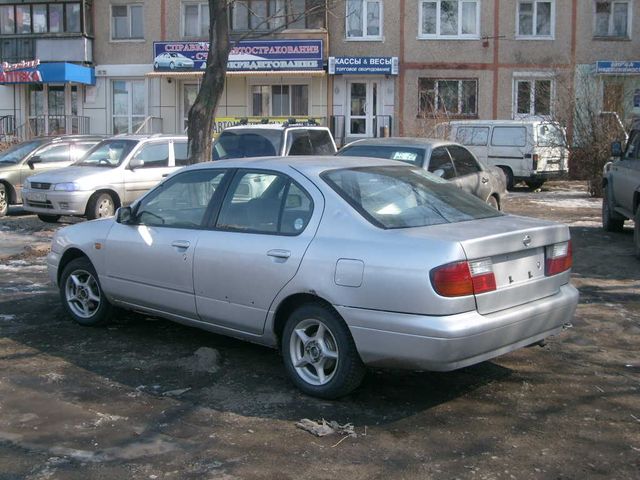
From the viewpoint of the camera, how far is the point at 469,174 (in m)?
12.3

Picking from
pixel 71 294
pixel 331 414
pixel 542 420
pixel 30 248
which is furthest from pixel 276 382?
pixel 30 248

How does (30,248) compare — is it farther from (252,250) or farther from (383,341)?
(383,341)

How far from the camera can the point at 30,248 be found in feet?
37.5

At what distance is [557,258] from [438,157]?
21.0 feet

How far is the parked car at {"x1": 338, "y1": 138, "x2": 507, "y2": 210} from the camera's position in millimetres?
11469

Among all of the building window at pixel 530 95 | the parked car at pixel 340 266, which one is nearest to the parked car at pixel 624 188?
the parked car at pixel 340 266

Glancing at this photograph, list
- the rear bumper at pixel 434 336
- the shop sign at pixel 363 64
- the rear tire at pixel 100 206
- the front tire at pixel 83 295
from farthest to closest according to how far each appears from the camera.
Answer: the shop sign at pixel 363 64 → the rear tire at pixel 100 206 → the front tire at pixel 83 295 → the rear bumper at pixel 434 336

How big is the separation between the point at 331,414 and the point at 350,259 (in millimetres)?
964

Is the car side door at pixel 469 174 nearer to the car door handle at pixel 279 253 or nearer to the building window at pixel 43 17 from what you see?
the car door handle at pixel 279 253

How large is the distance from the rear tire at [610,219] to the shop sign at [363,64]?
1657cm

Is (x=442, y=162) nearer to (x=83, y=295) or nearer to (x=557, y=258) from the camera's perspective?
(x=83, y=295)

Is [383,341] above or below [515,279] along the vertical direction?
below

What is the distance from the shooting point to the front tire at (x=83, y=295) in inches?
270

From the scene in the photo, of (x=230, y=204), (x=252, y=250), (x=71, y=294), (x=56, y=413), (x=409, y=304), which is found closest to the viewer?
(x=409, y=304)
